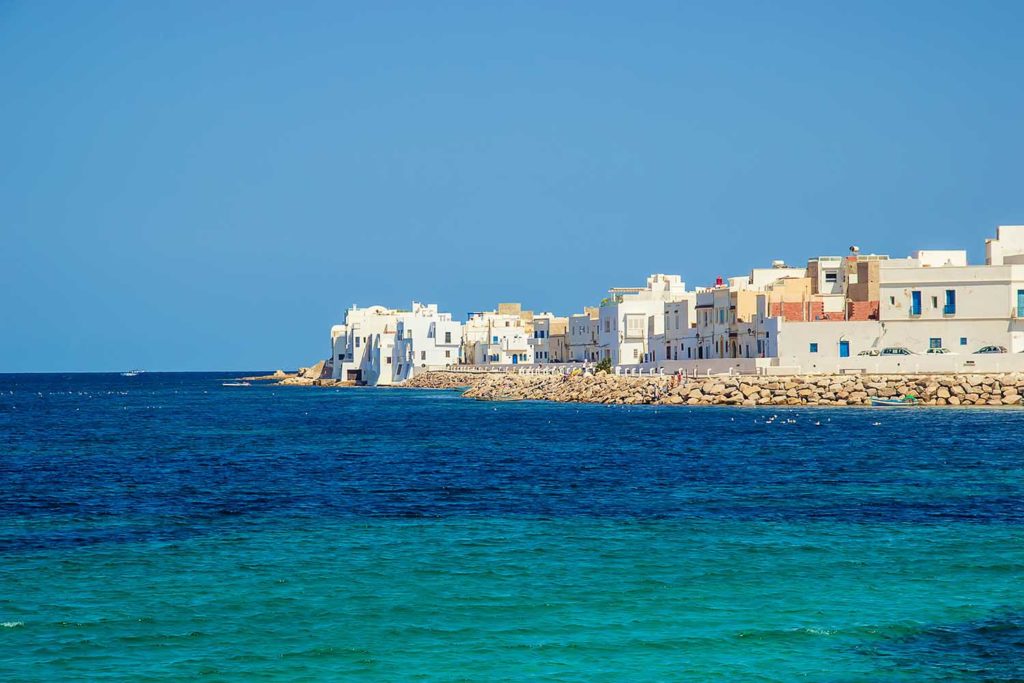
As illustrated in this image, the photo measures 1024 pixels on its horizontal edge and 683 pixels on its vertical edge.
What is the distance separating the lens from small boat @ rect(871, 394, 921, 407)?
205ft

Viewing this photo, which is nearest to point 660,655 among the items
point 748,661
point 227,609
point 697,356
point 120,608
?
point 748,661

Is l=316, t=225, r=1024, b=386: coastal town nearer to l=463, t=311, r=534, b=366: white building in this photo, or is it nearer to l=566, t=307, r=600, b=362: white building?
l=566, t=307, r=600, b=362: white building

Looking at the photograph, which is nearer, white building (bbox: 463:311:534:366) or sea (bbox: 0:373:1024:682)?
sea (bbox: 0:373:1024:682)

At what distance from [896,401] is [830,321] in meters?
9.09

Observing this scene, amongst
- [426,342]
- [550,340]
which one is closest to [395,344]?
[426,342]

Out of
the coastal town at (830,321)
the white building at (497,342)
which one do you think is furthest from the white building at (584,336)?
the white building at (497,342)

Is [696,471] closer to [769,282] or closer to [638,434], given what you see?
[638,434]

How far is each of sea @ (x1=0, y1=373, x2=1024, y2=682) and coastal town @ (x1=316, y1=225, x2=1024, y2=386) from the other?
27.9 m

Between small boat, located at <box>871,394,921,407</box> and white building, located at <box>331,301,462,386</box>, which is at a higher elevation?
white building, located at <box>331,301,462,386</box>

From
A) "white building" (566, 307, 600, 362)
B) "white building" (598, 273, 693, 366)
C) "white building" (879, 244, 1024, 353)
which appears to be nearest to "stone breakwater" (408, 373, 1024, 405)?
"white building" (879, 244, 1024, 353)

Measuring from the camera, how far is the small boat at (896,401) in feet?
205

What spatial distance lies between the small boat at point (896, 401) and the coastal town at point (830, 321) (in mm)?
3348

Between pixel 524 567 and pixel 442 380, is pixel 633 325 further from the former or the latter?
pixel 524 567

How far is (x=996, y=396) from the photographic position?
2419 inches
